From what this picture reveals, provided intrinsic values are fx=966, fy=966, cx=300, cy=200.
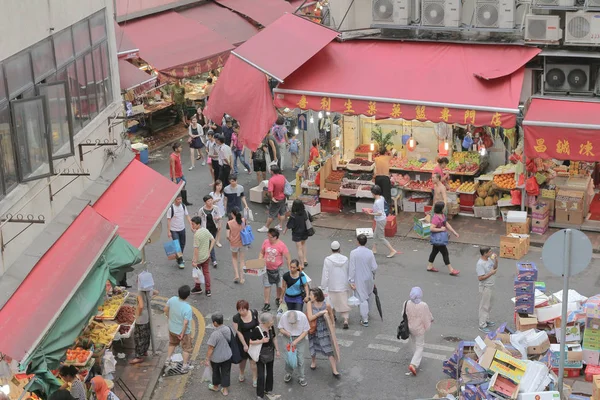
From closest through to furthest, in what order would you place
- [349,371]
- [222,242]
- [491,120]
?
[349,371] < [491,120] < [222,242]

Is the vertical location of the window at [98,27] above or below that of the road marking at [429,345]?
above

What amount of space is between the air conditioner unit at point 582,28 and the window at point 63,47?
390 inches

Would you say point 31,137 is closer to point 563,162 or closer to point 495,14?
point 495,14

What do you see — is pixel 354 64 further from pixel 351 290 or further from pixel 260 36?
pixel 351 290

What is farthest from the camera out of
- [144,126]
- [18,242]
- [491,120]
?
[144,126]

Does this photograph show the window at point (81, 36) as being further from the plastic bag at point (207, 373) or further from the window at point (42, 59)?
the plastic bag at point (207, 373)

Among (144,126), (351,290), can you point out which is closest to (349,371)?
(351,290)

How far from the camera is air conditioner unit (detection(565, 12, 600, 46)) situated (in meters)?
18.9

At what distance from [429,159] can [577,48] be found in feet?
15.7

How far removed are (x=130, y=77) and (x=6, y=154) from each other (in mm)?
9575

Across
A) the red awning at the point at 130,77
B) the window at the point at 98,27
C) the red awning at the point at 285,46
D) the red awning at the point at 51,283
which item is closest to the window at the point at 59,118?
the red awning at the point at 51,283

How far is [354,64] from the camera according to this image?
21.2m

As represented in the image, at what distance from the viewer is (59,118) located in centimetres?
1360

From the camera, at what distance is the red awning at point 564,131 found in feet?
61.5
